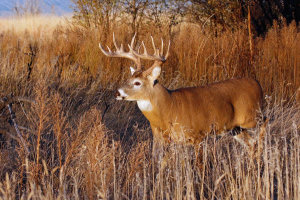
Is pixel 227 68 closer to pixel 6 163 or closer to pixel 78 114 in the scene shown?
pixel 78 114

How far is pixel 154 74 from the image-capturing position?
16.8ft

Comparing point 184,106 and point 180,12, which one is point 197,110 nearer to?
point 184,106

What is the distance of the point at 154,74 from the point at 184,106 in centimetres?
51

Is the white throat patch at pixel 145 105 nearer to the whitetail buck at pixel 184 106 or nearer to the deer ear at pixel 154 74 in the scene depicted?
the whitetail buck at pixel 184 106

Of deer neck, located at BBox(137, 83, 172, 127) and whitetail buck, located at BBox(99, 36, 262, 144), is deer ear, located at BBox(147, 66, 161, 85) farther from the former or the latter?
deer neck, located at BBox(137, 83, 172, 127)

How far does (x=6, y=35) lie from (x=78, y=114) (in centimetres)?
456

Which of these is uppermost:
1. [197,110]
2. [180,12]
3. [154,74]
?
[180,12]

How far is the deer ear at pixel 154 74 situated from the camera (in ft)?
16.7

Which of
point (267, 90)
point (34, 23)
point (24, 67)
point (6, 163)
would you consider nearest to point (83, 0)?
point (34, 23)

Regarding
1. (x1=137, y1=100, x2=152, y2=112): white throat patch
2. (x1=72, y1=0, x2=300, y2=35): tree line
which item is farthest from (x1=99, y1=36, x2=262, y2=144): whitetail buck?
(x1=72, y1=0, x2=300, y2=35): tree line

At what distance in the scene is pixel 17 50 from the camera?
8797 mm

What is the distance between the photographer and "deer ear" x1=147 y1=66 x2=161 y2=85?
5.09m

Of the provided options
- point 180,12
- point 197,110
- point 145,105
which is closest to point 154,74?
point 145,105

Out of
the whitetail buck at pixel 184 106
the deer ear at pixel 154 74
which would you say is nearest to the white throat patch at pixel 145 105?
the whitetail buck at pixel 184 106
